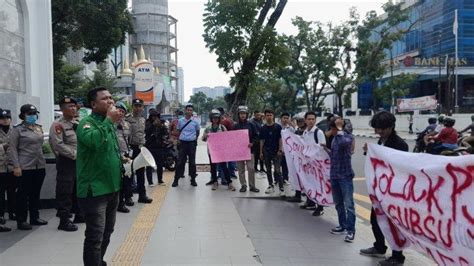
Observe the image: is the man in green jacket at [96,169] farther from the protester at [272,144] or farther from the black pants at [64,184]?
the protester at [272,144]

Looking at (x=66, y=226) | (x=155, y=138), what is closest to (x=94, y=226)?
(x=66, y=226)

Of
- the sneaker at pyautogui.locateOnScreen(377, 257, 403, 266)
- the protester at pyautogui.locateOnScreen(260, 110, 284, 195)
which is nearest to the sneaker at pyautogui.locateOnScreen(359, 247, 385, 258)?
the sneaker at pyautogui.locateOnScreen(377, 257, 403, 266)

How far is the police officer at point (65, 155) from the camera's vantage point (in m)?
6.17

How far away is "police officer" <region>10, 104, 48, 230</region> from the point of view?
241 inches

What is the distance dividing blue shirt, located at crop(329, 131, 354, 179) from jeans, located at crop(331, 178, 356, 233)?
0.27 feet

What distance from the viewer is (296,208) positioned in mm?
8055

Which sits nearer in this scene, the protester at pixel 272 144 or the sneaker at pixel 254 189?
the protester at pixel 272 144

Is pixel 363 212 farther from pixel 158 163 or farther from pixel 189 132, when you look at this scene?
pixel 158 163

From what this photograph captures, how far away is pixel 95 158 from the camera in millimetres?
3852

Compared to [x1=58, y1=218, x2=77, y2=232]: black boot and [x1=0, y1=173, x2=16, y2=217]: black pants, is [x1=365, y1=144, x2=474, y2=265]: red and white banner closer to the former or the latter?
[x1=58, y1=218, x2=77, y2=232]: black boot

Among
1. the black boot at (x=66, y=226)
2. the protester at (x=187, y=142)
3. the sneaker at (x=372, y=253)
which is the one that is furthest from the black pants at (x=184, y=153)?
the sneaker at (x=372, y=253)

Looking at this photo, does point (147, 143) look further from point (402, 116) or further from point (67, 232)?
point (402, 116)

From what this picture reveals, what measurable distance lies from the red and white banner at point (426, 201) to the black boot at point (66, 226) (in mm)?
3878

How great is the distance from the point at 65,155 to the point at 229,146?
4.17 metres
